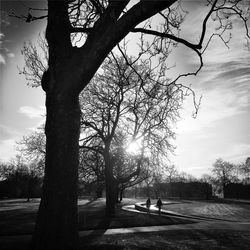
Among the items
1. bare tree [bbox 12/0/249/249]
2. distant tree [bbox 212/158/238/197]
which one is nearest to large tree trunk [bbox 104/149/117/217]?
bare tree [bbox 12/0/249/249]

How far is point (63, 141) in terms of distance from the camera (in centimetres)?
487

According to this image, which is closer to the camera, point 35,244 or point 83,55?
point 35,244

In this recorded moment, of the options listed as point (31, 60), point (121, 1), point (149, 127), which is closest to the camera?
point (121, 1)

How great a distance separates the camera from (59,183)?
4676 mm

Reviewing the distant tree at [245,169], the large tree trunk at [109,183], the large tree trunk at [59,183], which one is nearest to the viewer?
the large tree trunk at [59,183]

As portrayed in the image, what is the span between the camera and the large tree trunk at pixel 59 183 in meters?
4.56

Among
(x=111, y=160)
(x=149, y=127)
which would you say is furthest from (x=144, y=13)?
(x=111, y=160)

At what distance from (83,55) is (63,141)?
5.46ft

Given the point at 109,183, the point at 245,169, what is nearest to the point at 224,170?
the point at 245,169

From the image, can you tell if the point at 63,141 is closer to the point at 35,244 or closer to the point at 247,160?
the point at 35,244

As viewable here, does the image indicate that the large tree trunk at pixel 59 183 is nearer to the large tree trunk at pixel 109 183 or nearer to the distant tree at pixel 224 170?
the large tree trunk at pixel 109 183

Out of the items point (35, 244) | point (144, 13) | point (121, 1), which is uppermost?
point (121, 1)

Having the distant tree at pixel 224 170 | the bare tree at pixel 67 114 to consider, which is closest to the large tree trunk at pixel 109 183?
the bare tree at pixel 67 114

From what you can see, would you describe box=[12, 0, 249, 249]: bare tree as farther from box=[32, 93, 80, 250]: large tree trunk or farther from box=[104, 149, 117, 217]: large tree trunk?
box=[104, 149, 117, 217]: large tree trunk
